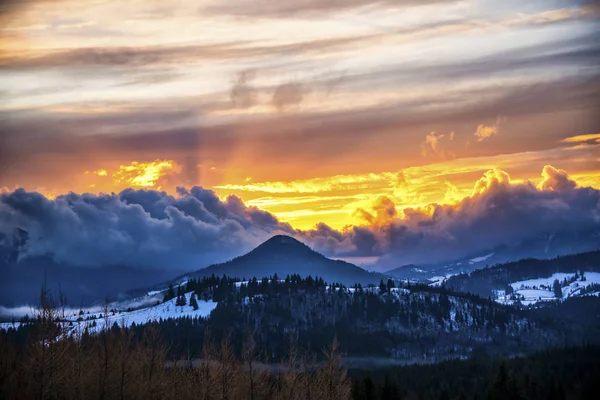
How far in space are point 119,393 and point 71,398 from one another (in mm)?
7562

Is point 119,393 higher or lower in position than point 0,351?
lower

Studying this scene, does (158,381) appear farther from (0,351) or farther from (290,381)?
(0,351)

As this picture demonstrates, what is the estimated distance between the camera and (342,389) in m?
158

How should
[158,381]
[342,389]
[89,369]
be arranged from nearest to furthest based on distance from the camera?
[158,381]
[89,369]
[342,389]

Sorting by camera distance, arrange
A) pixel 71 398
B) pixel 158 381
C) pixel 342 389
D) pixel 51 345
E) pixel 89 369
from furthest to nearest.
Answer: pixel 342 389 < pixel 89 369 < pixel 158 381 < pixel 71 398 < pixel 51 345

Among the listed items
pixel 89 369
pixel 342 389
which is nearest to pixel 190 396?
pixel 89 369

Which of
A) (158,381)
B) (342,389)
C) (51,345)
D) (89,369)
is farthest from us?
(342,389)

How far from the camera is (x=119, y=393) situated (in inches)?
5217

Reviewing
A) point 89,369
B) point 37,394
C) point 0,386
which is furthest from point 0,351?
point 37,394

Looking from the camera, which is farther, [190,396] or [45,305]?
[190,396]

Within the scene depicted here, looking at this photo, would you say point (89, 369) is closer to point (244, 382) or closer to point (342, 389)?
point (244, 382)

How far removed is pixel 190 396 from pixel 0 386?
30.4 meters

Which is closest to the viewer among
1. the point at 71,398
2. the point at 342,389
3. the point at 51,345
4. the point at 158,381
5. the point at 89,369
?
the point at 51,345

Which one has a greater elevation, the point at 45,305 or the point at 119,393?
the point at 45,305
